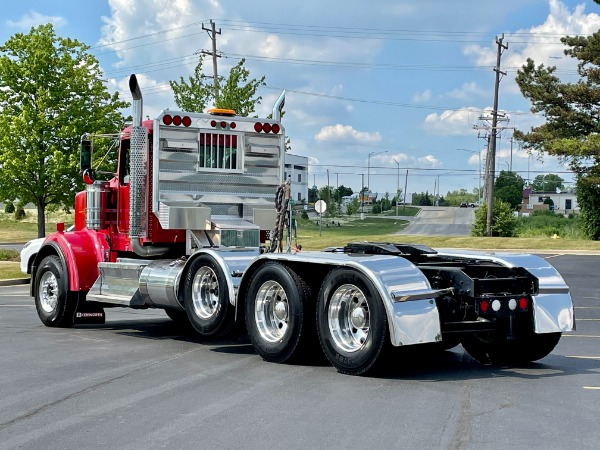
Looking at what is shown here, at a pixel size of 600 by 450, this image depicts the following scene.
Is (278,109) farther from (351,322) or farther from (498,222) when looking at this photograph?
(498,222)

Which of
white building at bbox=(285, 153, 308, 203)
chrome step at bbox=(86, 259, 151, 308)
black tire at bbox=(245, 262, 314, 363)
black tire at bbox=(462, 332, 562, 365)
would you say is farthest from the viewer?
white building at bbox=(285, 153, 308, 203)

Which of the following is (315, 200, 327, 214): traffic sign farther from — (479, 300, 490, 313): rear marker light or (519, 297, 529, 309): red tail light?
(479, 300, 490, 313): rear marker light

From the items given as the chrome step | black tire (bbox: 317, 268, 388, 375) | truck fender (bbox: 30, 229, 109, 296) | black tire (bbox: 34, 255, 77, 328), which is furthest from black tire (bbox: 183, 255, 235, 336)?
black tire (bbox: 34, 255, 77, 328)

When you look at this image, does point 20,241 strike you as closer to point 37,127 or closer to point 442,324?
point 37,127

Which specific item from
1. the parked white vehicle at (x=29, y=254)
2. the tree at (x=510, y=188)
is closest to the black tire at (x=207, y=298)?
the parked white vehicle at (x=29, y=254)

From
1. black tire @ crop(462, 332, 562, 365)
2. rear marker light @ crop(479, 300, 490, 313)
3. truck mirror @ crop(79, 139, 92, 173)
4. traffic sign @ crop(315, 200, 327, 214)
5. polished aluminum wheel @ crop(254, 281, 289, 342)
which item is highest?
truck mirror @ crop(79, 139, 92, 173)

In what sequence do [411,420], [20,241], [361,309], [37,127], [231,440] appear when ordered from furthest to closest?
[20,241], [37,127], [361,309], [411,420], [231,440]

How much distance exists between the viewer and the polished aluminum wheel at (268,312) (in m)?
9.57

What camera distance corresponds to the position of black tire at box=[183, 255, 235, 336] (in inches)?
400

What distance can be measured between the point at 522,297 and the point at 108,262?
630cm

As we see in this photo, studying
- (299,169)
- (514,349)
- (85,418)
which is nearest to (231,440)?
(85,418)

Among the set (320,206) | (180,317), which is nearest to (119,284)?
(180,317)

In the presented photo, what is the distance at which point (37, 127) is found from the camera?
2864cm

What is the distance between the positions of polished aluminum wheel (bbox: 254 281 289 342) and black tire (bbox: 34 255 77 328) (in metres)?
4.28
